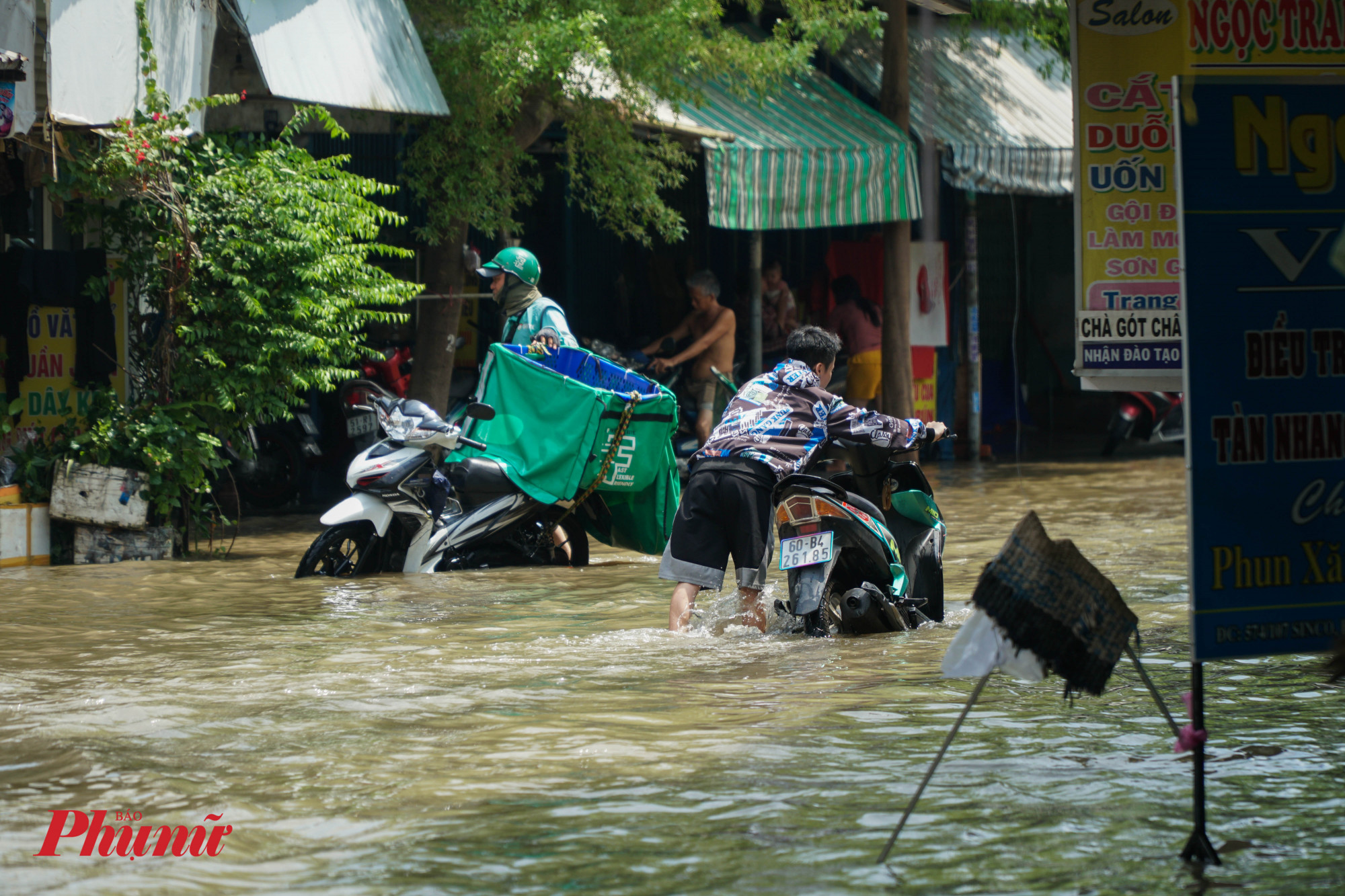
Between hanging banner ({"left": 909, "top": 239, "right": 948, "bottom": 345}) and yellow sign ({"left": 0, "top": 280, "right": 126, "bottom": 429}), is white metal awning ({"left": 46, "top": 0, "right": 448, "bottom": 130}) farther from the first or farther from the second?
hanging banner ({"left": 909, "top": 239, "right": 948, "bottom": 345})

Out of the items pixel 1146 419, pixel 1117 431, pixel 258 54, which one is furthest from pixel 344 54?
pixel 1146 419

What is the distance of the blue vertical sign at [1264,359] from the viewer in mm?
3828

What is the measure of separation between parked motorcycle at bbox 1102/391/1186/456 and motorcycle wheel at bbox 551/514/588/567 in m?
9.15

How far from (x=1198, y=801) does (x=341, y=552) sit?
621cm

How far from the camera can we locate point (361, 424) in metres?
12.1

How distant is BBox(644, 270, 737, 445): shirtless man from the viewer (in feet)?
46.0

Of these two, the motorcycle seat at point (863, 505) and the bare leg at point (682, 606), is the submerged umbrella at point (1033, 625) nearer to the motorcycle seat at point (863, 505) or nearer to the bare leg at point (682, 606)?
the motorcycle seat at point (863, 505)

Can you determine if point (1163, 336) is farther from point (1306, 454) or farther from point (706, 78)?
point (706, 78)

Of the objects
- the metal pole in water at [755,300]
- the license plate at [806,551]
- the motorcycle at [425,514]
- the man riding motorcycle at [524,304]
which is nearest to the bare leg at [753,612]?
the license plate at [806,551]

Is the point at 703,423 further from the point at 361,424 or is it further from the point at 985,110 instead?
the point at 985,110

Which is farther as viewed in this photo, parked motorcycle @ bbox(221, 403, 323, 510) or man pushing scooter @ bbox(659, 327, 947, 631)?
parked motorcycle @ bbox(221, 403, 323, 510)

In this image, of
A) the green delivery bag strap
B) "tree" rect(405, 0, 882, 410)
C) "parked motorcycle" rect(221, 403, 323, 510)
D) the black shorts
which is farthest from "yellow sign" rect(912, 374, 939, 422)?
the black shorts

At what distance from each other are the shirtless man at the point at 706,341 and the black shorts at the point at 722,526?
690cm

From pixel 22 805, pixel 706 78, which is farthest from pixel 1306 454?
pixel 706 78
